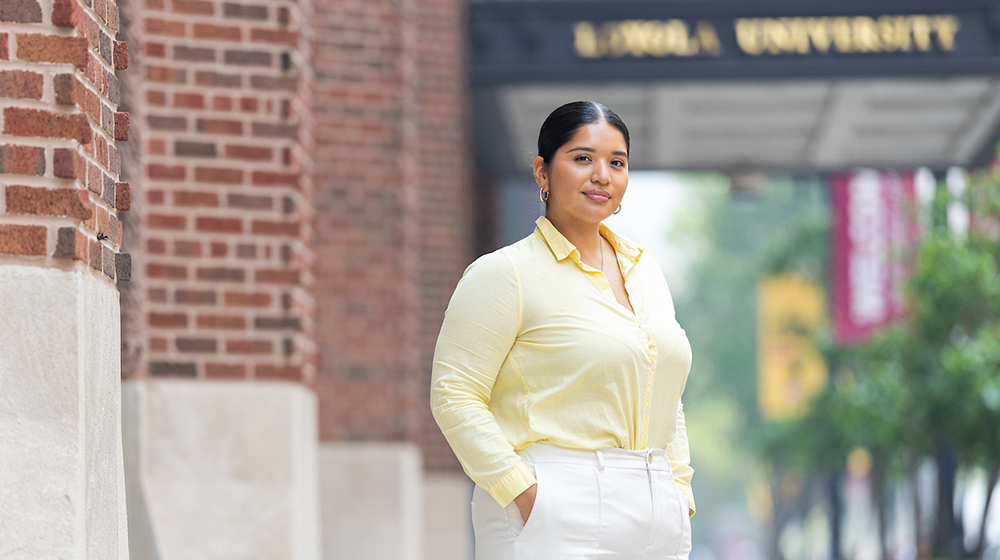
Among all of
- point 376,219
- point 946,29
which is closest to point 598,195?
point 376,219

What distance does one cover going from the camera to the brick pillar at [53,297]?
3.05 meters

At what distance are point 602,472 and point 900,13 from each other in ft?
29.2

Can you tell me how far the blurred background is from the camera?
3426 millimetres

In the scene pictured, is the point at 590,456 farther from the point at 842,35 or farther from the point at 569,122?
the point at 842,35

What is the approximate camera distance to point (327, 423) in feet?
29.0

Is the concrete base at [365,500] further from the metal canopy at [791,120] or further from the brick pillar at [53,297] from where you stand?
the brick pillar at [53,297]

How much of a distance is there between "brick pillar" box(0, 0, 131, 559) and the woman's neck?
115 cm

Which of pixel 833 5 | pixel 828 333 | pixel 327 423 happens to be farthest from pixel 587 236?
pixel 828 333

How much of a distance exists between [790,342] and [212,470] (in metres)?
24.4

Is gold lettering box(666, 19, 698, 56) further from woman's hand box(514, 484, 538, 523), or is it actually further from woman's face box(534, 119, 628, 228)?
woman's hand box(514, 484, 538, 523)

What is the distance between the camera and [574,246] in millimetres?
3014

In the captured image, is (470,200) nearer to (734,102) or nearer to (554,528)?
(734,102)

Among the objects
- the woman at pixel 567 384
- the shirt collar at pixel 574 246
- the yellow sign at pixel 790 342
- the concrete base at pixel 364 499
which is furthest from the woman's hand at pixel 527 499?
the yellow sign at pixel 790 342

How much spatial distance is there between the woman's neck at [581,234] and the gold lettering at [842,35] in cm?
838
